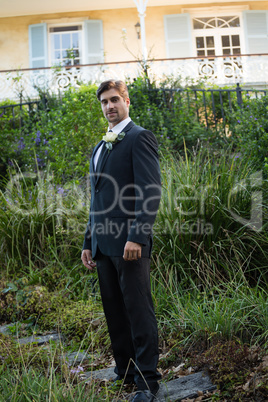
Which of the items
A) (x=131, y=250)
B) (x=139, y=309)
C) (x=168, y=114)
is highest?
(x=168, y=114)

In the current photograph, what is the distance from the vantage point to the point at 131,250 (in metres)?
2.93

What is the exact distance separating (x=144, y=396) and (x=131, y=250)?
2.86 feet

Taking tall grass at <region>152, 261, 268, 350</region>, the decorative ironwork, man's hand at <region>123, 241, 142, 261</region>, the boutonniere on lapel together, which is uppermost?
the decorative ironwork

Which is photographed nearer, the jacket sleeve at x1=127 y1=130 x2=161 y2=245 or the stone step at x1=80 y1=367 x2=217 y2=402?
the jacket sleeve at x1=127 y1=130 x2=161 y2=245

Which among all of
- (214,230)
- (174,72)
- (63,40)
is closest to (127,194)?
(214,230)

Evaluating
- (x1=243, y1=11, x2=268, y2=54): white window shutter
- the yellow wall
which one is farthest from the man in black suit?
(x1=243, y1=11, x2=268, y2=54): white window shutter

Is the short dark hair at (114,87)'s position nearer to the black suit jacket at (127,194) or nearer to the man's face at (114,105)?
the man's face at (114,105)

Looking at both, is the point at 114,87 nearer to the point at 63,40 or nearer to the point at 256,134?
the point at 256,134

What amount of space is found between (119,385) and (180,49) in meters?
14.2

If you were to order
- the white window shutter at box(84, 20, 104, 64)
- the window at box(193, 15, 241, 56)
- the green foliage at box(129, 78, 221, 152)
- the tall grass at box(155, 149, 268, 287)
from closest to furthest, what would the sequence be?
1. the tall grass at box(155, 149, 268, 287)
2. the green foliage at box(129, 78, 221, 152)
3. the white window shutter at box(84, 20, 104, 64)
4. the window at box(193, 15, 241, 56)

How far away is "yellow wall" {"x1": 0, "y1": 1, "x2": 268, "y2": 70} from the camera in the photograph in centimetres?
1603

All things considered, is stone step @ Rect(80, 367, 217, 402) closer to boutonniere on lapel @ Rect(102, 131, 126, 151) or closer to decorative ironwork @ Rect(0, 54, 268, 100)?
boutonniere on lapel @ Rect(102, 131, 126, 151)

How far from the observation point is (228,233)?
4949 millimetres

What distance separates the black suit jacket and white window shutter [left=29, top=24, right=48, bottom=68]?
45.1 feet
